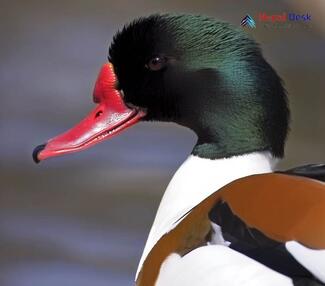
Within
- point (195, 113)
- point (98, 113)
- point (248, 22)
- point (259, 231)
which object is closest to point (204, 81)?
point (195, 113)

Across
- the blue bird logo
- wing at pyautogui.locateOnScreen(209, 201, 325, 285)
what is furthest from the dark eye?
the blue bird logo

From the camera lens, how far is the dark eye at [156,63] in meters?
0.95

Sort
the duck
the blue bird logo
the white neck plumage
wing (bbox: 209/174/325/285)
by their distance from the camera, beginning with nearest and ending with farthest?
1. wing (bbox: 209/174/325/285)
2. the duck
3. the white neck plumage
4. the blue bird logo

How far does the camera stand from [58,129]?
4.98 ft

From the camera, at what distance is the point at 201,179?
37.4 inches

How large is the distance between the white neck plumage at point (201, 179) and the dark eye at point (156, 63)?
0.13m

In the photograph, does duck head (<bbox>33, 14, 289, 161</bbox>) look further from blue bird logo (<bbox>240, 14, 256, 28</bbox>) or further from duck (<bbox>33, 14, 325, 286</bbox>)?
blue bird logo (<bbox>240, 14, 256, 28</bbox>)

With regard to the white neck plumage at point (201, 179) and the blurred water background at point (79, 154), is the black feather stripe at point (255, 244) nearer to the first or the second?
the white neck plumage at point (201, 179)

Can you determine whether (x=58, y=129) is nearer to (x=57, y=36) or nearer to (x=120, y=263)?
(x=57, y=36)

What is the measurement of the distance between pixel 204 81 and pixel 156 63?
7cm

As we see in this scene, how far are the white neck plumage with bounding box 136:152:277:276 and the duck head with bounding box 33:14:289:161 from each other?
11 millimetres

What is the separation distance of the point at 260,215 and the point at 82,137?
12.9 inches

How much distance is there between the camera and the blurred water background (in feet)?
4.91

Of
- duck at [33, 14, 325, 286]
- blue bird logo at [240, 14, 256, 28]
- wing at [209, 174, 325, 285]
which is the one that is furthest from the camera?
blue bird logo at [240, 14, 256, 28]
